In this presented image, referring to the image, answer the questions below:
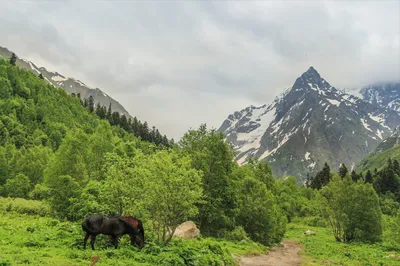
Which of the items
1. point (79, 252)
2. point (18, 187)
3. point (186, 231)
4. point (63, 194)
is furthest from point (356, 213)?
point (18, 187)

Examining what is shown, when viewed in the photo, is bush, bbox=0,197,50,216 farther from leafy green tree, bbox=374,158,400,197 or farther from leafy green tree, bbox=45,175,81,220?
leafy green tree, bbox=374,158,400,197

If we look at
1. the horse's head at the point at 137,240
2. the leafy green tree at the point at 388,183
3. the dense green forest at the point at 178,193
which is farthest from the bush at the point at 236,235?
the leafy green tree at the point at 388,183

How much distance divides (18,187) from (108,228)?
200ft

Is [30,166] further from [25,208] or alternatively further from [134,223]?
[134,223]

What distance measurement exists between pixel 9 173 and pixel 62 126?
60.0 m

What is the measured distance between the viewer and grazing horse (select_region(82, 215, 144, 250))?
2098 centimetres

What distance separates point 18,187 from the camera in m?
72.1

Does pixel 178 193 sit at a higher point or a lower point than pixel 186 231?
higher

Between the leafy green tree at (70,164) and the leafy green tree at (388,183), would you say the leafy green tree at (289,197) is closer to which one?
the leafy green tree at (388,183)

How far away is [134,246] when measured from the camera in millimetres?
23016

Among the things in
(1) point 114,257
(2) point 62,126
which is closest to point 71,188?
(1) point 114,257

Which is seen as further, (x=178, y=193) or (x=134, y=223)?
(x=178, y=193)

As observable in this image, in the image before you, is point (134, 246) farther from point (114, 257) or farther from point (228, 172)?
point (228, 172)

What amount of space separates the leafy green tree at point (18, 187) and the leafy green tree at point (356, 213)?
2504 inches
